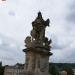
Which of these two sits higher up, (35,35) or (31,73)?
(35,35)

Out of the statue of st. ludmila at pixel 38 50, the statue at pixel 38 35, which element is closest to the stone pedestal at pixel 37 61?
the statue of st. ludmila at pixel 38 50

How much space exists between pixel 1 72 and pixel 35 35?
209ft

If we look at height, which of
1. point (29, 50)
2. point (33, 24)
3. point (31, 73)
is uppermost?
point (33, 24)

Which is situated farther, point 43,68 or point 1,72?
point 1,72

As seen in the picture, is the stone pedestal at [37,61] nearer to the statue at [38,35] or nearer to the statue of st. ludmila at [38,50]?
the statue of st. ludmila at [38,50]

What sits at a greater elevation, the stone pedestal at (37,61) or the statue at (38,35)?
the statue at (38,35)

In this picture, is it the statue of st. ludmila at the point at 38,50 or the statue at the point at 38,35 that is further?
the statue at the point at 38,35

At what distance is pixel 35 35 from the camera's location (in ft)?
75.4

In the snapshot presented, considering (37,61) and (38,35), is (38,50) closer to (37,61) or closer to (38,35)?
(37,61)

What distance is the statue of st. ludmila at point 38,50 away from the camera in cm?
2222

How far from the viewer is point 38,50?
73.0 feet

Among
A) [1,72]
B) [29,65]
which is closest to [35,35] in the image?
[29,65]

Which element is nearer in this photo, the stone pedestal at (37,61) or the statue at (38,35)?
the stone pedestal at (37,61)

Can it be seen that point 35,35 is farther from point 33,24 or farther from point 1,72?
point 1,72
